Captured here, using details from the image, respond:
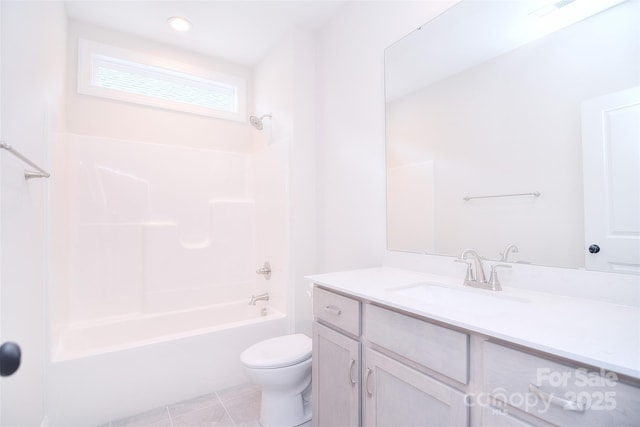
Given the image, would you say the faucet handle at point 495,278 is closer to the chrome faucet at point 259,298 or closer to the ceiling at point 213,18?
the chrome faucet at point 259,298

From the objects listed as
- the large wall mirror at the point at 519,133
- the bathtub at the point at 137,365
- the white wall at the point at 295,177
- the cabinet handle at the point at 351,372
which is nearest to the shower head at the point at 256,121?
the white wall at the point at 295,177

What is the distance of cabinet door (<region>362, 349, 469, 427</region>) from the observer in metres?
0.90

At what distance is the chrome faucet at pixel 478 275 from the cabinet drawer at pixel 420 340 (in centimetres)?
44

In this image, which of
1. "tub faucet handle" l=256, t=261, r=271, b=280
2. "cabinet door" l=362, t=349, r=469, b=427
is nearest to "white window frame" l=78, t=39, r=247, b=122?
"tub faucet handle" l=256, t=261, r=271, b=280

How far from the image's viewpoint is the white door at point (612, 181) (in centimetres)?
98

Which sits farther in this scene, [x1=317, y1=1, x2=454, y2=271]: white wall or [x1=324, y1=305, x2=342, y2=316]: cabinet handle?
[x1=317, y1=1, x2=454, y2=271]: white wall

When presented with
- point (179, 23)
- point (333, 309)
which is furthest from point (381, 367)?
point (179, 23)

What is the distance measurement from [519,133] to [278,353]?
1685mm

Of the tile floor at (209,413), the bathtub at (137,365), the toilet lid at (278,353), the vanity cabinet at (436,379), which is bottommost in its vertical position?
the tile floor at (209,413)

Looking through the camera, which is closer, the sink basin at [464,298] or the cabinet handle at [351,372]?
the sink basin at [464,298]

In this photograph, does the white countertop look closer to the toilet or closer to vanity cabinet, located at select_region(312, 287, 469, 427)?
vanity cabinet, located at select_region(312, 287, 469, 427)

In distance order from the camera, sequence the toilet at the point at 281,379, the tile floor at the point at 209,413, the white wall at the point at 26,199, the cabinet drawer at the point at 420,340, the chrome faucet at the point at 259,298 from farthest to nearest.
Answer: the chrome faucet at the point at 259,298 < the tile floor at the point at 209,413 < the toilet at the point at 281,379 < the white wall at the point at 26,199 < the cabinet drawer at the point at 420,340

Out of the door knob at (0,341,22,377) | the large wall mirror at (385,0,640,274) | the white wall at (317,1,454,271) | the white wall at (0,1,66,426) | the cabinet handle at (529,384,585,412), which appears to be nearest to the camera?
the door knob at (0,341,22,377)

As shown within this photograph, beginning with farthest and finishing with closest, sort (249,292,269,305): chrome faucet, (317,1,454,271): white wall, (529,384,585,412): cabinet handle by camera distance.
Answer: (249,292,269,305): chrome faucet, (317,1,454,271): white wall, (529,384,585,412): cabinet handle
